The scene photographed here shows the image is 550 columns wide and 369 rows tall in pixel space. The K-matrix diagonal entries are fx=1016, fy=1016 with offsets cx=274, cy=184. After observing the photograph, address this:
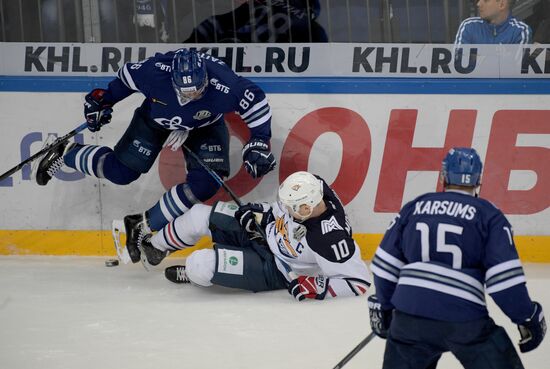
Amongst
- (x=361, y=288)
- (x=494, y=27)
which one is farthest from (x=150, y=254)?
(x=494, y=27)

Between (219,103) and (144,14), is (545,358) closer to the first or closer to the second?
(219,103)

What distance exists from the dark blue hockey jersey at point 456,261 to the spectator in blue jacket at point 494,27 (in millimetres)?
2645

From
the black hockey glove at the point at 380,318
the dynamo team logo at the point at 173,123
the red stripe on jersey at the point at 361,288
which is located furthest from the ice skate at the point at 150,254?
the black hockey glove at the point at 380,318

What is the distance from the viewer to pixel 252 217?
4.72m

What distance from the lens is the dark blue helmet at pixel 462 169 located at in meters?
2.86

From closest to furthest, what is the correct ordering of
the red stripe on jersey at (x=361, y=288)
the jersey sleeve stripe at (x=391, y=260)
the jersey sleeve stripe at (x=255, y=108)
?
the jersey sleeve stripe at (x=391, y=260) < the red stripe on jersey at (x=361, y=288) < the jersey sleeve stripe at (x=255, y=108)

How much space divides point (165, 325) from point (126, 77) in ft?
4.53

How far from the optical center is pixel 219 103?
4848mm

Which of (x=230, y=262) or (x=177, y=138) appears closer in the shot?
(x=230, y=262)

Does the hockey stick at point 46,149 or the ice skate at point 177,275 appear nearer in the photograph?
the ice skate at point 177,275

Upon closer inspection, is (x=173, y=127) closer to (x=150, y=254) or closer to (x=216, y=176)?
(x=216, y=176)

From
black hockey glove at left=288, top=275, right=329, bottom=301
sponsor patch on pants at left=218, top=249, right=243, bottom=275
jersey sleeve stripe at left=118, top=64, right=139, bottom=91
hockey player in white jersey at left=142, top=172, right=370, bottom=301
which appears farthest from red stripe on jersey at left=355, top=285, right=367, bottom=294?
jersey sleeve stripe at left=118, top=64, right=139, bottom=91

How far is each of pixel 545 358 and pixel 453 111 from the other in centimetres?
185

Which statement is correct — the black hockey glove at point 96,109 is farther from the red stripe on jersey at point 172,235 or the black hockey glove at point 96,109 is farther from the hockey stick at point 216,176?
the red stripe on jersey at point 172,235
